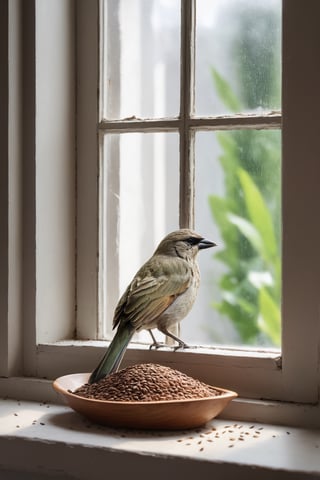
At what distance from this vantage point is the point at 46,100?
1.43 m

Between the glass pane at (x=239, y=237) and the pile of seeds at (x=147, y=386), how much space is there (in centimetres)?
18

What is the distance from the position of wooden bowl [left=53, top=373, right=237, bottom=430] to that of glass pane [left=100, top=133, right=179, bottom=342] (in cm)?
28

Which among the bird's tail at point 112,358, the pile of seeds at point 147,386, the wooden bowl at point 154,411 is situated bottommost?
the wooden bowl at point 154,411

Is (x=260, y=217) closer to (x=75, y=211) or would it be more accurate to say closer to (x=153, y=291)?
(x=153, y=291)

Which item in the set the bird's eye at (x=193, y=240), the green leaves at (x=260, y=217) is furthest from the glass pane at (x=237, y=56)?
the bird's eye at (x=193, y=240)

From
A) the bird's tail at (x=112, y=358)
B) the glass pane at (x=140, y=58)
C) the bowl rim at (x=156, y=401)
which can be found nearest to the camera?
the bowl rim at (x=156, y=401)

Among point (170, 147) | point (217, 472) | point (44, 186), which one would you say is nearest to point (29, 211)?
point (44, 186)

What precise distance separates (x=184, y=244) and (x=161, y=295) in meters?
0.10

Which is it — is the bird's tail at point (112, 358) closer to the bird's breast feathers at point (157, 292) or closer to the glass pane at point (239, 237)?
the bird's breast feathers at point (157, 292)

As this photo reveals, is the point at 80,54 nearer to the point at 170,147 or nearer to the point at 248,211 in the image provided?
the point at 170,147

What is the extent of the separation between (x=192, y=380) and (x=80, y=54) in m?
0.66

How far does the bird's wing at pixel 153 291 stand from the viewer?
130 cm

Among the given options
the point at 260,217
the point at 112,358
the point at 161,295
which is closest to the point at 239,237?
the point at 260,217

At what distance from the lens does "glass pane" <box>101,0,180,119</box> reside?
1433mm
